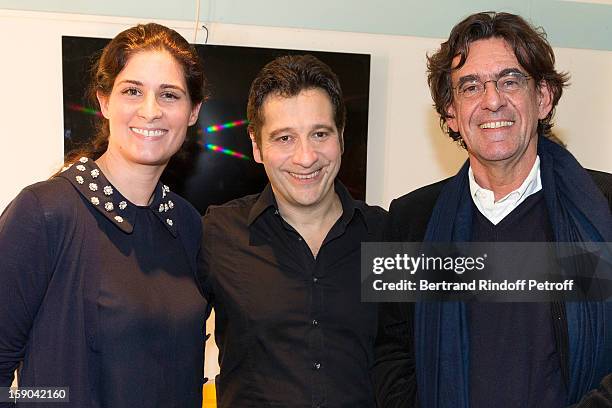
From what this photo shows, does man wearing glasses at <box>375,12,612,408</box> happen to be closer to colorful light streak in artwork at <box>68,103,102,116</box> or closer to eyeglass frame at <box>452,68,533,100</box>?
eyeglass frame at <box>452,68,533,100</box>

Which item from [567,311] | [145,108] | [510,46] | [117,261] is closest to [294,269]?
[117,261]

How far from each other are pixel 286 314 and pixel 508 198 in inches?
28.2

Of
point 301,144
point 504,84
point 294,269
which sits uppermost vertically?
point 504,84

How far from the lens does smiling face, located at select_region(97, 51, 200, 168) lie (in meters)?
1.69

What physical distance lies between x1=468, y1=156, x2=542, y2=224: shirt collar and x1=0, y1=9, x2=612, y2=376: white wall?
1631 millimetres

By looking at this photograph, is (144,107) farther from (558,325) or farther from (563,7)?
(563,7)

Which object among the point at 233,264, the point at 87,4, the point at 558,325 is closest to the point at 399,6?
the point at 87,4

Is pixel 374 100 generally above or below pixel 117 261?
above

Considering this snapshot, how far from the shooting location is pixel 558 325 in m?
1.56

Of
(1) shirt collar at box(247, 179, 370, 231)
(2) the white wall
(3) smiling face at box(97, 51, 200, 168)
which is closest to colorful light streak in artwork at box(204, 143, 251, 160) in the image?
(2) the white wall

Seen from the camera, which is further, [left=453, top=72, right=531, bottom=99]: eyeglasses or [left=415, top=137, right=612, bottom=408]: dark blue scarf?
[left=453, top=72, right=531, bottom=99]: eyeglasses

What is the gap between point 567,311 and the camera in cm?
155

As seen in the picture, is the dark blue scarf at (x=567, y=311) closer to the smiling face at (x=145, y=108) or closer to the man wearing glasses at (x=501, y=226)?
the man wearing glasses at (x=501, y=226)

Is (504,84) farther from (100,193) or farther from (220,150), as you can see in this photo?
(220,150)
